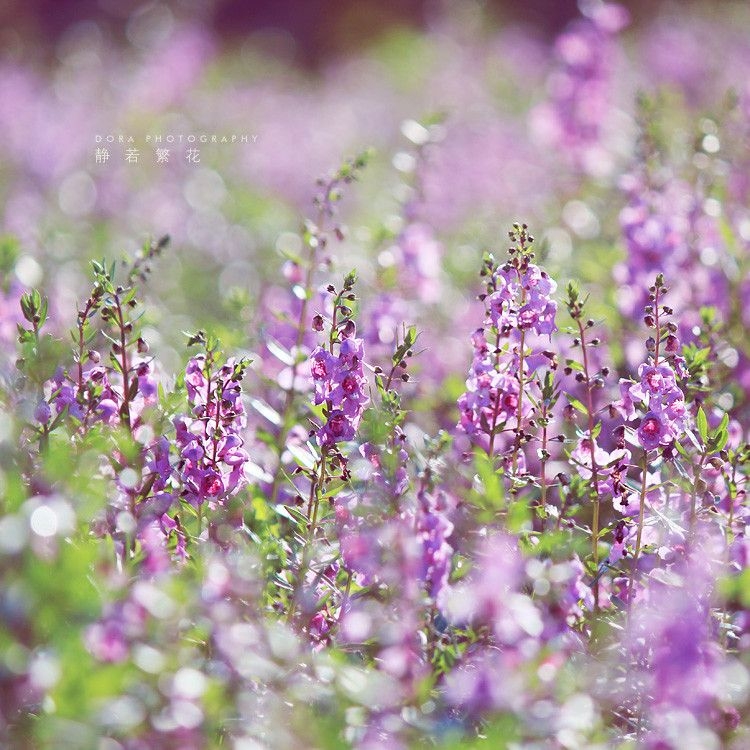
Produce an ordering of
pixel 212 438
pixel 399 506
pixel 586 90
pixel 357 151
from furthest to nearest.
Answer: pixel 357 151
pixel 586 90
pixel 212 438
pixel 399 506

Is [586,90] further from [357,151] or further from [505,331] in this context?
[505,331]

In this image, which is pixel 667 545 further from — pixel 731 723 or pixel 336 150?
pixel 336 150

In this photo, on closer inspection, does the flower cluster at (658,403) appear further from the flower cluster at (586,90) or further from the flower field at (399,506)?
the flower cluster at (586,90)

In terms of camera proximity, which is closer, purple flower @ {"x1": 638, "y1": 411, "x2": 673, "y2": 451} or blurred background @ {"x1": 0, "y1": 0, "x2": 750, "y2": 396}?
purple flower @ {"x1": 638, "y1": 411, "x2": 673, "y2": 451}

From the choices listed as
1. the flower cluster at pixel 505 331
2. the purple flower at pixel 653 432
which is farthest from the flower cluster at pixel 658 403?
the flower cluster at pixel 505 331

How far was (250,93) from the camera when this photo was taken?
8.43m

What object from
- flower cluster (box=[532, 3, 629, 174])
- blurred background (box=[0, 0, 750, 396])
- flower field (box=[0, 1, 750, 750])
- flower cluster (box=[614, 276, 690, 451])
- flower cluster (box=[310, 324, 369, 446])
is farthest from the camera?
Result: flower cluster (box=[532, 3, 629, 174])

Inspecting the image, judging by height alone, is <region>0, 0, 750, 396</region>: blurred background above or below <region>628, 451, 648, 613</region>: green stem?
above

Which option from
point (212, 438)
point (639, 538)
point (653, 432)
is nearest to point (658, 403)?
point (653, 432)

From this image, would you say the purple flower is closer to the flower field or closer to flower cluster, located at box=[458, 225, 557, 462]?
the flower field

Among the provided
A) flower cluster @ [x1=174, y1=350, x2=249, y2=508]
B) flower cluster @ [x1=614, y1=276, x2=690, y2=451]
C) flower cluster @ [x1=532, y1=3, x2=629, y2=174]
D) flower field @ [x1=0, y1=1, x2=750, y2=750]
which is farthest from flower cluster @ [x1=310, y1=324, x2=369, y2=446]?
flower cluster @ [x1=532, y1=3, x2=629, y2=174]

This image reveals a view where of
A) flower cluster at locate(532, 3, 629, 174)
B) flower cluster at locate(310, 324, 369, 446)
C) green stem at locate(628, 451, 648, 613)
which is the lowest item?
green stem at locate(628, 451, 648, 613)

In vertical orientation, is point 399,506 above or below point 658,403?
below

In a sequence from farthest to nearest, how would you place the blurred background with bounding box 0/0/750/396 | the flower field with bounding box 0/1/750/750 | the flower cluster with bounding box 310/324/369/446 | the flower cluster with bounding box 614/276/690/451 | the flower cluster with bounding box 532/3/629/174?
the flower cluster with bounding box 532/3/629/174, the blurred background with bounding box 0/0/750/396, the flower cluster with bounding box 310/324/369/446, the flower cluster with bounding box 614/276/690/451, the flower field with bounding box 0/1/750/750
